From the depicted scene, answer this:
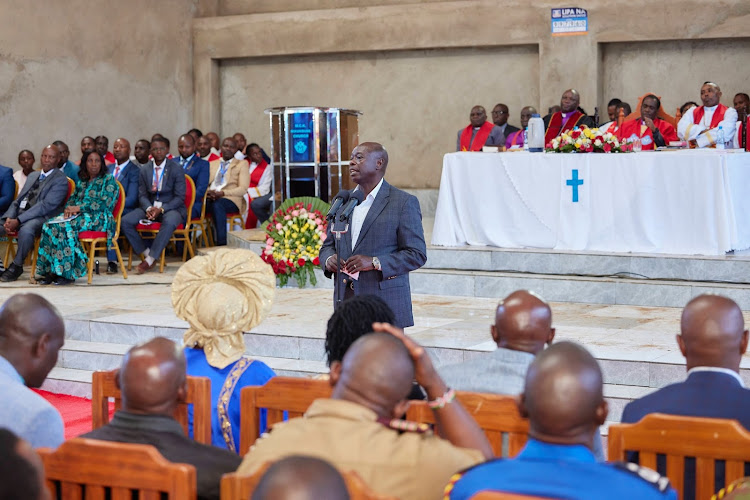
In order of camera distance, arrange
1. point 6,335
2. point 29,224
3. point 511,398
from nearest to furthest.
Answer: point 511,398, point 6,335, point 29,224

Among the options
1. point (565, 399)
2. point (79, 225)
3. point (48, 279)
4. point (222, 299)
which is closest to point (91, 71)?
point (79, 225)

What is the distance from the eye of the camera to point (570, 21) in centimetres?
1259

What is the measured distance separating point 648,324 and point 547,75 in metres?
6.75

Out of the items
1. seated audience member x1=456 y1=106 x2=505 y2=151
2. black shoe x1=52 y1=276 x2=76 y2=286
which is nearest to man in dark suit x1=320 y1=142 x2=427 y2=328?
black shoe x1=52 y1=276 x2=76 y2=286

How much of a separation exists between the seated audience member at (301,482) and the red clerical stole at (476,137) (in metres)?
10.5

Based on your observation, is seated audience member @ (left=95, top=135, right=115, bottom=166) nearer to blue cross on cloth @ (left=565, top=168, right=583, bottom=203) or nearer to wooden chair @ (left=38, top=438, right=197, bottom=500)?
blue cross on cloth @ (left=565, top=168, right=583, bottom=203)

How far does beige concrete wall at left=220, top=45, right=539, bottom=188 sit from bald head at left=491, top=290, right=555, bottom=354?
10.7 metres

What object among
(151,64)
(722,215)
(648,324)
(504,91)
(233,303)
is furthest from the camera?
(151,64)

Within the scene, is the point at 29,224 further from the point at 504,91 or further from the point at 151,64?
the point at 504,91

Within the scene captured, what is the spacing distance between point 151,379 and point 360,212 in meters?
2.49

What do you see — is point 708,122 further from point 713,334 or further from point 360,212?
point 713,334

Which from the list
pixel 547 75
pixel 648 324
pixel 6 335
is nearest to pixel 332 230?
pixel 6 335

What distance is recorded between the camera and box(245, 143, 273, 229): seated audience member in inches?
457

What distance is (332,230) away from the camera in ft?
15.4
